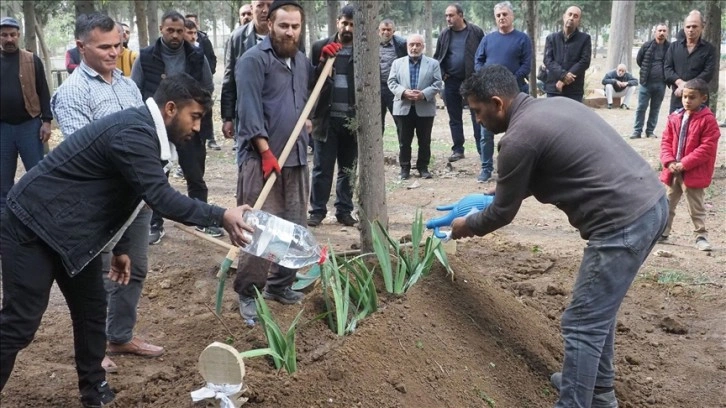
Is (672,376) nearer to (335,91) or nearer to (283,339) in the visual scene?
(283,339)

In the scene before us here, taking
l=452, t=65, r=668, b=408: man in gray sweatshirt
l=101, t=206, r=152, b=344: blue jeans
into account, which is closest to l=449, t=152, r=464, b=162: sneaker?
l=101, t=206, r=152, b=344: blue jeans

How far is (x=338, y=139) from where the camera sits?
667cm

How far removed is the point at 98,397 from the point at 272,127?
6.25 ft

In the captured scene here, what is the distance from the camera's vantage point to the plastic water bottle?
378 cm

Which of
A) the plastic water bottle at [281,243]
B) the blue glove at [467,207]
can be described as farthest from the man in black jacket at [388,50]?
the blue glove at [467,207]

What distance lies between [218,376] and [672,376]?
2.63 meters

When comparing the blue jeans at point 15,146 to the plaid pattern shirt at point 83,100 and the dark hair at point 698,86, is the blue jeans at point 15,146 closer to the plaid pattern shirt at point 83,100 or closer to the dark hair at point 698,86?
the plaid pattern shirt at point 83,100

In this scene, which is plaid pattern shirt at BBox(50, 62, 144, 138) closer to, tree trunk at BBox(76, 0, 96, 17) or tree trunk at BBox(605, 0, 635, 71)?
tree trunk at BBox(76, 0, 96, 17)

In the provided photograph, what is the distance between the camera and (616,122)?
49.8ft

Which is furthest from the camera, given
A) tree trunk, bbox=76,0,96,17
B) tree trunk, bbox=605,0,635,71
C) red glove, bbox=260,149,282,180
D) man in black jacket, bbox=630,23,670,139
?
tree trunk, bbox=605,0,635,71

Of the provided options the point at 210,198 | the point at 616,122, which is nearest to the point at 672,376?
the point at 210,198

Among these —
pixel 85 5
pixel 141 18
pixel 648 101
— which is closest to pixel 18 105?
pixel 85 5

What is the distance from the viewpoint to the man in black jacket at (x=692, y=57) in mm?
8625

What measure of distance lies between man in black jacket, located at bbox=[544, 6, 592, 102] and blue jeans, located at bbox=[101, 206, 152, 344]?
20.9 ft
